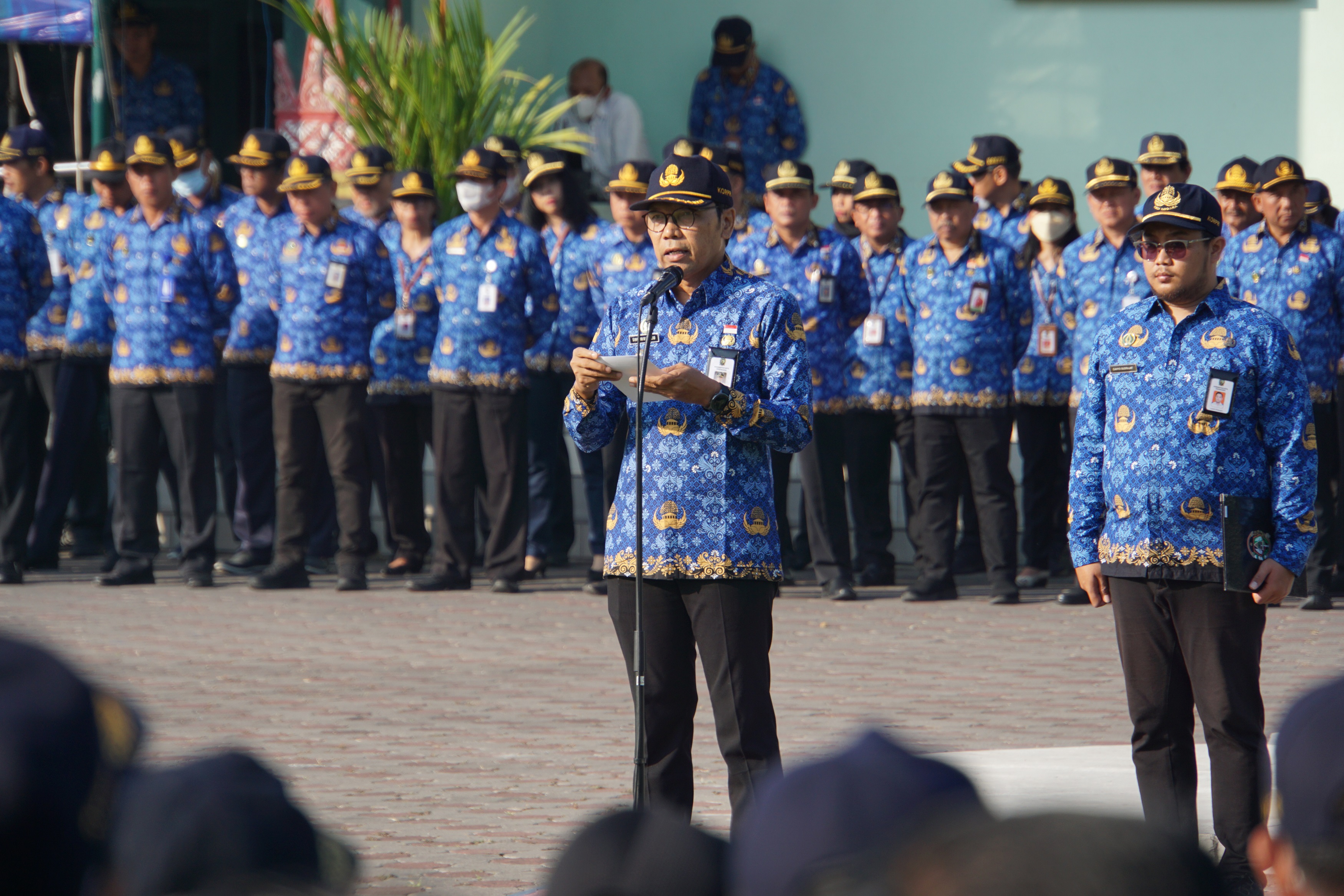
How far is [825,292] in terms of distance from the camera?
11.0 meters

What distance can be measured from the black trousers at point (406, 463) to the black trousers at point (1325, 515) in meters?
5.41

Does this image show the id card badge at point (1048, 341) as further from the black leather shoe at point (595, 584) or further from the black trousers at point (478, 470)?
the black trousers at point (478, 470)

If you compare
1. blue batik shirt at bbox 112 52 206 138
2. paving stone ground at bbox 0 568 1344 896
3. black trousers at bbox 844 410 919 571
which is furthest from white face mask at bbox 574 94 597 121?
paving stone ground at bbox 0 568 1344 896

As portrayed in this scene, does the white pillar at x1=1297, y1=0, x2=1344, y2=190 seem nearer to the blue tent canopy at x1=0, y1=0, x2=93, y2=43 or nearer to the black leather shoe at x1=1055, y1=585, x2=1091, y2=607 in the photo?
the black leather shoe at x1=1055, y1=585, x2=1091, y2=607

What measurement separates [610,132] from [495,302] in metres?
5.38

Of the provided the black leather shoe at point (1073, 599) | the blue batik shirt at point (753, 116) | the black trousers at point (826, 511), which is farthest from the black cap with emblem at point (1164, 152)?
the blue batik shirt at point (753, 116)

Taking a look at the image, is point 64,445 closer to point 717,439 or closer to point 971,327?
point 971,327

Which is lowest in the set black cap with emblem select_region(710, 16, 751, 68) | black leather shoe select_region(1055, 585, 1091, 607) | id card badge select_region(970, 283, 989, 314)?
black leather shoe select_region(1055, 585, 1091, 607)

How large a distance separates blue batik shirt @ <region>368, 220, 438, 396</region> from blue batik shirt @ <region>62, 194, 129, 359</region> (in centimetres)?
174

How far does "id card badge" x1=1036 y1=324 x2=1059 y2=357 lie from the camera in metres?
11.2

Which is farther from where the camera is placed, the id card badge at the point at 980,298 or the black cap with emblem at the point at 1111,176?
the id card badge at the point at 980,298

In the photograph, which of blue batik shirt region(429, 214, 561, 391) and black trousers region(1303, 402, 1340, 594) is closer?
black trousers region(1303, 402, 1340, 594)

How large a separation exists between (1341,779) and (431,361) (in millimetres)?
9812

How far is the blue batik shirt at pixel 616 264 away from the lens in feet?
36.6
